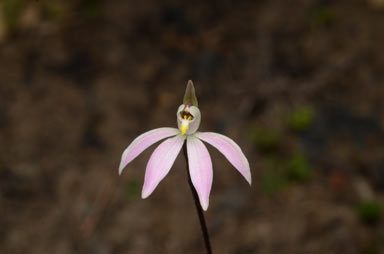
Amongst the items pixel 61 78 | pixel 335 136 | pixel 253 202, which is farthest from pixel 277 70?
pixel 61 78

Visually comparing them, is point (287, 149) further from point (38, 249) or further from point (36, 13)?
point (36, 13)

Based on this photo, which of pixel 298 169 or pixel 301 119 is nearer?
pixel 298 169

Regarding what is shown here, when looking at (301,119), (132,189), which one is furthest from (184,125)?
(301,119)

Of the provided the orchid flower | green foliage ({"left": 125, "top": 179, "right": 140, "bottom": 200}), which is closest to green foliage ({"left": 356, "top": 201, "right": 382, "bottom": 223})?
green foliage ({"left": 125, "top": 179, "right": 140, "bottom": 200})

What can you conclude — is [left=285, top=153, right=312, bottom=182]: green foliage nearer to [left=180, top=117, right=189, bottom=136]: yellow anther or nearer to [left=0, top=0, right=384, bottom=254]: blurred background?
[left=0, top=0, right=384, bottom=254]: blurred background

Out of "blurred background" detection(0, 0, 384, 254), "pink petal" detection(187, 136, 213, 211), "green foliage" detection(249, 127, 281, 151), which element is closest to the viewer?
"pink petal" detection(187, 136, 213, 211)

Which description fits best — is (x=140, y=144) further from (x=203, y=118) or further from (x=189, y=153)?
(x=203, y=118)

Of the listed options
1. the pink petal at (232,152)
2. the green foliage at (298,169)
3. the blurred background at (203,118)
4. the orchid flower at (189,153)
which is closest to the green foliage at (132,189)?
the blurred background at (203,118)
